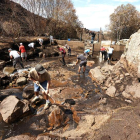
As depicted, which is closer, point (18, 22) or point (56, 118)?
point (56, 118)

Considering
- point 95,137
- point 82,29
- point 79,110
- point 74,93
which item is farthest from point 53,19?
point 95,137

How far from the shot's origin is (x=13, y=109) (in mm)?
3426

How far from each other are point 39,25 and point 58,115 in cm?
1734

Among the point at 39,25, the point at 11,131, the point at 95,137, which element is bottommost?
the point at 11,131

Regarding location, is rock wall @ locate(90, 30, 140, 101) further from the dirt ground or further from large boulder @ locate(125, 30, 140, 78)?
the dirt ground

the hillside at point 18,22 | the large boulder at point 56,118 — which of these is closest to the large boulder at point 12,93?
the large boulder at point 56,118

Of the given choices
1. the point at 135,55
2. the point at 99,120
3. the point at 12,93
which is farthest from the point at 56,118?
the point at 135,55

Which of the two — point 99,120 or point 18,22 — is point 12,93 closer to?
point 99,120

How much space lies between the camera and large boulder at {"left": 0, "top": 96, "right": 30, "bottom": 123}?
3383mm

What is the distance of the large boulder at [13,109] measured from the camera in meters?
3.38

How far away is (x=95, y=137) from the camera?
8.73 feet

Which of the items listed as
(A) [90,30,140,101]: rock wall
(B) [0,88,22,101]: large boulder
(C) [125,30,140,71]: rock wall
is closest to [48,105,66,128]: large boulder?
(B) [0,88,22,101]: large boulder

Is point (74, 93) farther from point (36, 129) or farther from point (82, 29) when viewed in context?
point (82, 29)

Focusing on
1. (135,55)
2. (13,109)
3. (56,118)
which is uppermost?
(135,55)
